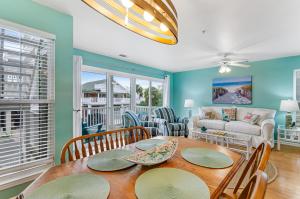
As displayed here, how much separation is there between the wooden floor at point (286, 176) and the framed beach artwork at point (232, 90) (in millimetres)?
1707

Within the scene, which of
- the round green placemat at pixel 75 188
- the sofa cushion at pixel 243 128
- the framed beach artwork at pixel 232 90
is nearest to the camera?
the round green placemat at pixel 75 188

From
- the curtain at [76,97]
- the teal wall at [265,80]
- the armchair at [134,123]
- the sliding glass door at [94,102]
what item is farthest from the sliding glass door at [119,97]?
the teal wall at [265,80]

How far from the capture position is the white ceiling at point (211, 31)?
1.92 m

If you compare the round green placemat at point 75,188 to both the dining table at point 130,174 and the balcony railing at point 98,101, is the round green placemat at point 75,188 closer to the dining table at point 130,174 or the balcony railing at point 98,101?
the dining table at point 130,174

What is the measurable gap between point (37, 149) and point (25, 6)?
1685mm

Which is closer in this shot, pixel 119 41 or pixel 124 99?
pixel 119 41

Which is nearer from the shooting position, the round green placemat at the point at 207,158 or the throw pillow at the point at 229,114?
the round green placemat at the point at 207,158

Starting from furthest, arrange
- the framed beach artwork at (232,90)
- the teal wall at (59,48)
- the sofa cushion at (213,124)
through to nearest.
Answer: the framed beach artwork at (232,90)
the sofa cushion at (213,124)
the teal wall at (59,48)

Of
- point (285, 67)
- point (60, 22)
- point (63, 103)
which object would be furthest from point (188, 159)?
point (285, 67)

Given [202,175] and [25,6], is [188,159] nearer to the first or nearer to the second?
[202,175]

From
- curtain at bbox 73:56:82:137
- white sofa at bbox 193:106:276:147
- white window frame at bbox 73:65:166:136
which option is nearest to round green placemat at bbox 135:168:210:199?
curtain at bbox 73:56:82:137

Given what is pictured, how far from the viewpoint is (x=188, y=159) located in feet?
3.98

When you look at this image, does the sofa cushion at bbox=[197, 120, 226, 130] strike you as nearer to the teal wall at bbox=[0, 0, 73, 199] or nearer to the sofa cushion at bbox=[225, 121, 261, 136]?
the sofa cushion at bbox=[225, 121, 261, 136]

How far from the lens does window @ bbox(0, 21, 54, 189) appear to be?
1.62 m
